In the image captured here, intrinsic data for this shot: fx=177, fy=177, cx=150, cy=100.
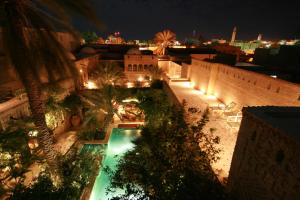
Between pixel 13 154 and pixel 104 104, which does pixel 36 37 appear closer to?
pixel 13 154

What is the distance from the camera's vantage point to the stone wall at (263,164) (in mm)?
3420

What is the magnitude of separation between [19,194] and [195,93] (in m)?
15.3

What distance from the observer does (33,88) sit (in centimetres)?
552

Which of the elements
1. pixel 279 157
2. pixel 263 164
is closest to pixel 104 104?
pixel 263 164

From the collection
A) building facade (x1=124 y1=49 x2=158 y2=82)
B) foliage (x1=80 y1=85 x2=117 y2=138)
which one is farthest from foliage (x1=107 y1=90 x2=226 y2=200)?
building facade (x1=124 y1=49 x2=158 y2=82)

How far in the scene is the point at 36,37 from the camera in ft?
16.5

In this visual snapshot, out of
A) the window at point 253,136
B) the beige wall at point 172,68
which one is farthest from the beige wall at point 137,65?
the window at point 253,136

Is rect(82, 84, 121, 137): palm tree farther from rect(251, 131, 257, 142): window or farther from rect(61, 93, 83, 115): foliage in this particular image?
rect(251, 131, 257, 142): window

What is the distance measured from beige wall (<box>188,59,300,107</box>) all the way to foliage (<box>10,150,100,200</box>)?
32.7 feet

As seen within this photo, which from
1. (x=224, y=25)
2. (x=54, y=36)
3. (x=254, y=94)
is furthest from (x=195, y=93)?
(x=224, y=25)

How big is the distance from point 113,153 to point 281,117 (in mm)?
11503

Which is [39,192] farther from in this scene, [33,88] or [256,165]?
[256,165]

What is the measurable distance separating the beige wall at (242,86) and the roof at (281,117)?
3.96 meters

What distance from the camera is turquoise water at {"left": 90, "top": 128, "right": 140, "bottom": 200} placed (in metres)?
9.97
